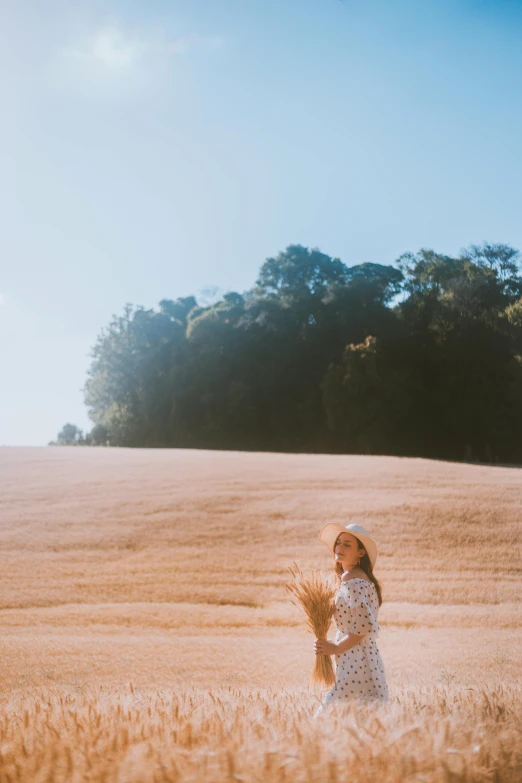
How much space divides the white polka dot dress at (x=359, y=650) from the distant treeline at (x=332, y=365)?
68.3 feet

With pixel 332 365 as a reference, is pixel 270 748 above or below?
below

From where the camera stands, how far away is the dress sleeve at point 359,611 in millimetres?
2846

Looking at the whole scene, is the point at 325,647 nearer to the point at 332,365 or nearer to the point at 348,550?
the point at 348,550

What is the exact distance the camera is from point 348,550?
3.07 m

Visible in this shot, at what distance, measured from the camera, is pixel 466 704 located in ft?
5.04

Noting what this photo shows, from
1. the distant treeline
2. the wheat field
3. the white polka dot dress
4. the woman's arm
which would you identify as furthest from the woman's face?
the distant treeline

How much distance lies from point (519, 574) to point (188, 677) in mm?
4748

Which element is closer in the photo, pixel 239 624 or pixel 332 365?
pixel 239 624

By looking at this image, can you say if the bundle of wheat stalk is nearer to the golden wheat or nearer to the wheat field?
the wheat field

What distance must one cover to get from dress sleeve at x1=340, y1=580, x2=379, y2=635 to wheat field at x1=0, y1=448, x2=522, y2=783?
351mm

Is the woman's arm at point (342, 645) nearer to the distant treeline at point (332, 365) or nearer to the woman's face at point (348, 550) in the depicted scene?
the woman's face at point (348, 550)

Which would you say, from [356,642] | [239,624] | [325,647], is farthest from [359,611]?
[239,624]

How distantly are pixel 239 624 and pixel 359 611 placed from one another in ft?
11.8

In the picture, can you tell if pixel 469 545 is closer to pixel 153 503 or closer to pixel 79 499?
pixel 153 503
